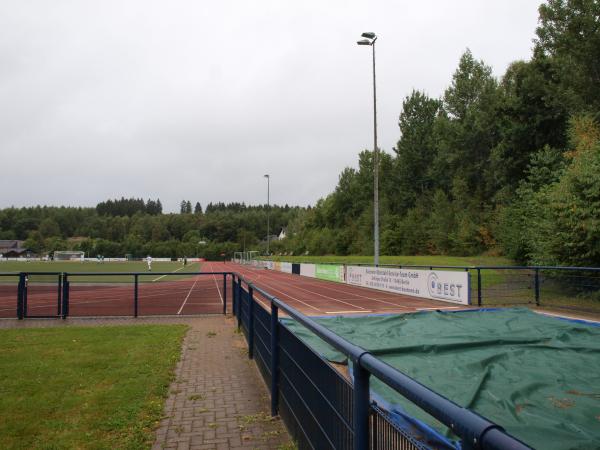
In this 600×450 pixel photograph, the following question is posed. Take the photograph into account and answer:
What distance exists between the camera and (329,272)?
3116 centimetres

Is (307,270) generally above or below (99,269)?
above

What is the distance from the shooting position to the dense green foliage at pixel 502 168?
18125mm

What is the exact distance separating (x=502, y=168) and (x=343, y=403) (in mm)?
39732

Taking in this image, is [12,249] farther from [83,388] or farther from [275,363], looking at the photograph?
[275,363]

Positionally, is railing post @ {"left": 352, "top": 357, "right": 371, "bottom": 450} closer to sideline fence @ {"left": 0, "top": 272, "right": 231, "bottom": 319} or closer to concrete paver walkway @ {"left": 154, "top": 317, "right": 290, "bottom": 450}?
concrete paver walkway @ {"left": 154, "top": 317, "right": 290, "bottom": 450}

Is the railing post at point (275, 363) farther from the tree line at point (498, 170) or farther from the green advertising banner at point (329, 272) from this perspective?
the green advertising banner at point (329, 272)

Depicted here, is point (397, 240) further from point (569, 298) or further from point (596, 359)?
point (596, 359)

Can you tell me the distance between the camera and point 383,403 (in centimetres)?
487

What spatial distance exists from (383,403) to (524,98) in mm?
35391

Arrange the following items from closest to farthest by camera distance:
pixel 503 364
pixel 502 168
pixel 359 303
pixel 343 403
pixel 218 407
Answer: pixel 343 403, pixel 218 407, pixel 503 364, pixel 359 303, pixel 502 168

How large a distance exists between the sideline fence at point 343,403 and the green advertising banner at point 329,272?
75.4 feet

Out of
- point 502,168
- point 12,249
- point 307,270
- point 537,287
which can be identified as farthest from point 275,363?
point 12,249

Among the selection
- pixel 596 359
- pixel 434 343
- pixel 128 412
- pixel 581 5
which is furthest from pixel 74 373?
pixel 581 5

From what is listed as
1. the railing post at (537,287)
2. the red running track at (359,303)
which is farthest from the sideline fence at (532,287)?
the red running track at (359,303)
